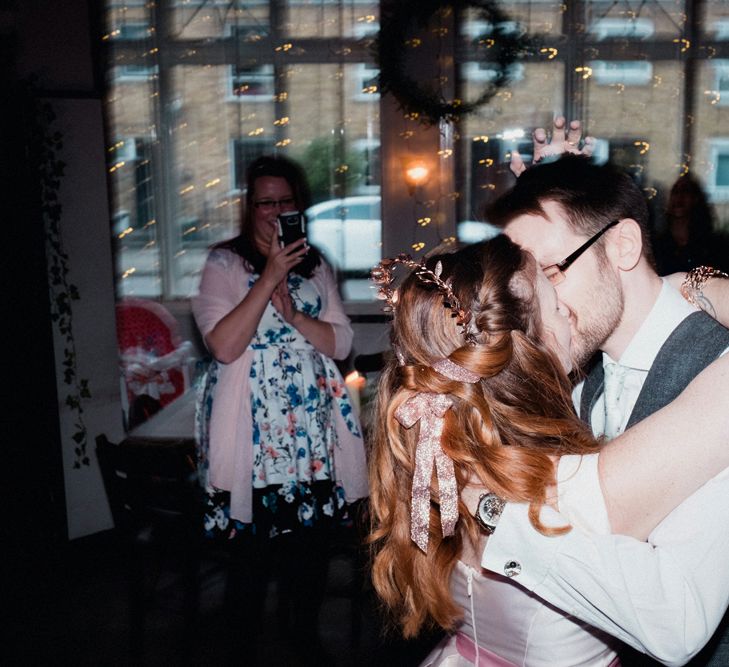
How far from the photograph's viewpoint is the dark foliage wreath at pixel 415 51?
5.00 meters

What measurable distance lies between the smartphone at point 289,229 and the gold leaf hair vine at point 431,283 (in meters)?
1.36

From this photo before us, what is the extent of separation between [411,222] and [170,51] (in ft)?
6.70

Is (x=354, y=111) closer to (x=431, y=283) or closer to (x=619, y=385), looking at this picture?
(x=619, y=385)

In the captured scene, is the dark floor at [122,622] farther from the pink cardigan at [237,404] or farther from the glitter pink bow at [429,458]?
the glitter pink bow at [429,458]

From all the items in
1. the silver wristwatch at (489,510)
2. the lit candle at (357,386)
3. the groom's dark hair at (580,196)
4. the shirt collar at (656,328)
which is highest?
the groom's dark hair at (580,196)

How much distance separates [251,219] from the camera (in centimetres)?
281

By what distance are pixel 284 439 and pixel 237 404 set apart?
7.6 inches

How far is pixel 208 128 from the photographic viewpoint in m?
5.50

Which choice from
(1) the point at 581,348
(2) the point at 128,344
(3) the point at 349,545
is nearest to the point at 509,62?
(2) the point at 128,344

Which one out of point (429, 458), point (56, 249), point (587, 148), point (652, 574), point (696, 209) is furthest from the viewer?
point (696, 209)

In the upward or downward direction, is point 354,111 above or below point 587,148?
above

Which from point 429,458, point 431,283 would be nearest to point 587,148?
point 431,283

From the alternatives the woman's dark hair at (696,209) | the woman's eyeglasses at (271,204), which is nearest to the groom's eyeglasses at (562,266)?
the woman's eyeglasses at (271,204)

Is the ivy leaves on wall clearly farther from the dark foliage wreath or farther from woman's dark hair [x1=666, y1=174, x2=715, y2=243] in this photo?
woman's dark hair [x1=666, y1=174, x2=715, y2=243]
